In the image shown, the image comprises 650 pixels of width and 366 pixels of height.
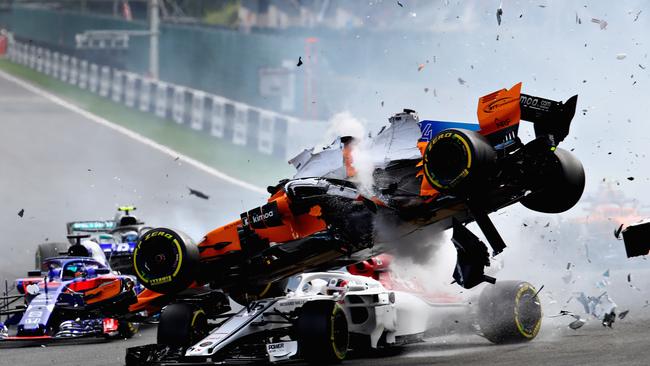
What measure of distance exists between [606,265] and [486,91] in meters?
5.10

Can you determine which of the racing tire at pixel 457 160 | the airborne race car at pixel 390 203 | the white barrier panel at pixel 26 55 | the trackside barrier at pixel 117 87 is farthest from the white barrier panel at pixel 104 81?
the racing tire at pixel 457 160

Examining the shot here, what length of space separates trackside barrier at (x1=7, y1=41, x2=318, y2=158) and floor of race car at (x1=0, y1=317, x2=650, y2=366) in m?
17.4

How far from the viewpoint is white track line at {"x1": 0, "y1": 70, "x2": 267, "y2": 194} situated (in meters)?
39.3

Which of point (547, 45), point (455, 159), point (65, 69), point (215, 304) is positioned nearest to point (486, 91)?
point (547, 45)

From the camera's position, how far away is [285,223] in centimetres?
1664

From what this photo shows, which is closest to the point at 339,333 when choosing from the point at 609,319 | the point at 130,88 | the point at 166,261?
the point at 166,261

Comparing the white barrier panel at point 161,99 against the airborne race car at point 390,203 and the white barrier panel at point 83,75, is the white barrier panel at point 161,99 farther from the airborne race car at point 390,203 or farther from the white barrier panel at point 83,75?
the airborne race car at point 390,203

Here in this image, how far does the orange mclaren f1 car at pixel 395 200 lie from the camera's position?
1476 centimetres

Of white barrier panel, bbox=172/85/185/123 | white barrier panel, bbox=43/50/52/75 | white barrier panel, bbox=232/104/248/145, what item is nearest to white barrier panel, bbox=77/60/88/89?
white barrier panel, bbox=43/50/52/75

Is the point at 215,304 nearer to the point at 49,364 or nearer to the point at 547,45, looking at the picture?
the point at 49,364

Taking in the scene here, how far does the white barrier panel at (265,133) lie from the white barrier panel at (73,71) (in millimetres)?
9355

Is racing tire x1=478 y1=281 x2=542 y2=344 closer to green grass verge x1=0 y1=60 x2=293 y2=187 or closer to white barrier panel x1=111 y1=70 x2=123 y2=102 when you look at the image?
green grass verge x1=0 y1=60 x2=293 y2=187

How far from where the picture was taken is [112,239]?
26203 mm

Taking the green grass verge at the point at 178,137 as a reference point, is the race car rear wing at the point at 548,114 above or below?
below
